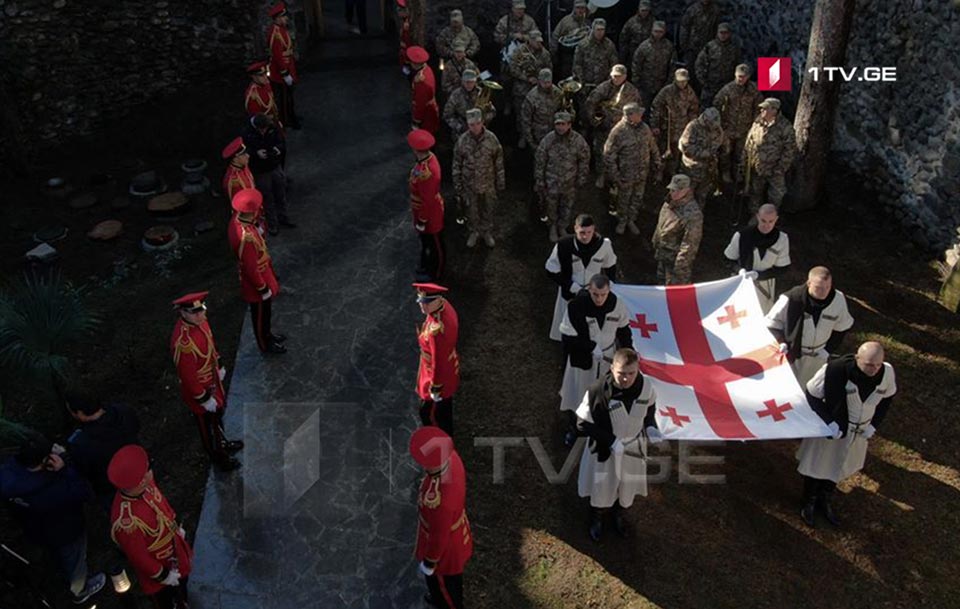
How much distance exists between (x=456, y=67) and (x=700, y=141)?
4.09m

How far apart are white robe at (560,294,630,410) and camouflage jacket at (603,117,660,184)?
3488 mm

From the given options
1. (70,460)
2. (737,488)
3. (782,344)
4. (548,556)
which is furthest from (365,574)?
(782,344)

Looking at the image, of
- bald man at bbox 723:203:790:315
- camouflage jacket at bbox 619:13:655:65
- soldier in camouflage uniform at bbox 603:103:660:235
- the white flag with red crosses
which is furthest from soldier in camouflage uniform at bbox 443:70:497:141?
bald man at bbox 723:203:790:315

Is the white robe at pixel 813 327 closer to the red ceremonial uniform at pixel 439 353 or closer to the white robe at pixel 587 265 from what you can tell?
the white robe at pixel 587 265

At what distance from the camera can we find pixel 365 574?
7.27 m

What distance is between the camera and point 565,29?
14180 millimetres

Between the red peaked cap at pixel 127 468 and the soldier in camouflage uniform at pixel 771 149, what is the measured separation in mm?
8283

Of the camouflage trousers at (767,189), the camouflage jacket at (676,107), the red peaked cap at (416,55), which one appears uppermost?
the red peaked cap at (416,55)

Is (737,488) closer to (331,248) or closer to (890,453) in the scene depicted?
(890,453)

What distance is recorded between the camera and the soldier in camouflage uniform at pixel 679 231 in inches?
364

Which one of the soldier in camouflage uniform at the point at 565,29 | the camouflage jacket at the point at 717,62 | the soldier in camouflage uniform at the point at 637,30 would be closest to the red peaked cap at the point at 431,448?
the camouflage jacket at the point at 717,62

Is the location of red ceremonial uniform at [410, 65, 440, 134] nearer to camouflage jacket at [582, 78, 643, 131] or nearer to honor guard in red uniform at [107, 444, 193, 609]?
camouflage jacket at [582, 78, 643, 131]

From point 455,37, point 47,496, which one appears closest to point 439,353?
point 47,496

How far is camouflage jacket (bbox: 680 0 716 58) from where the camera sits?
14.5 meters
